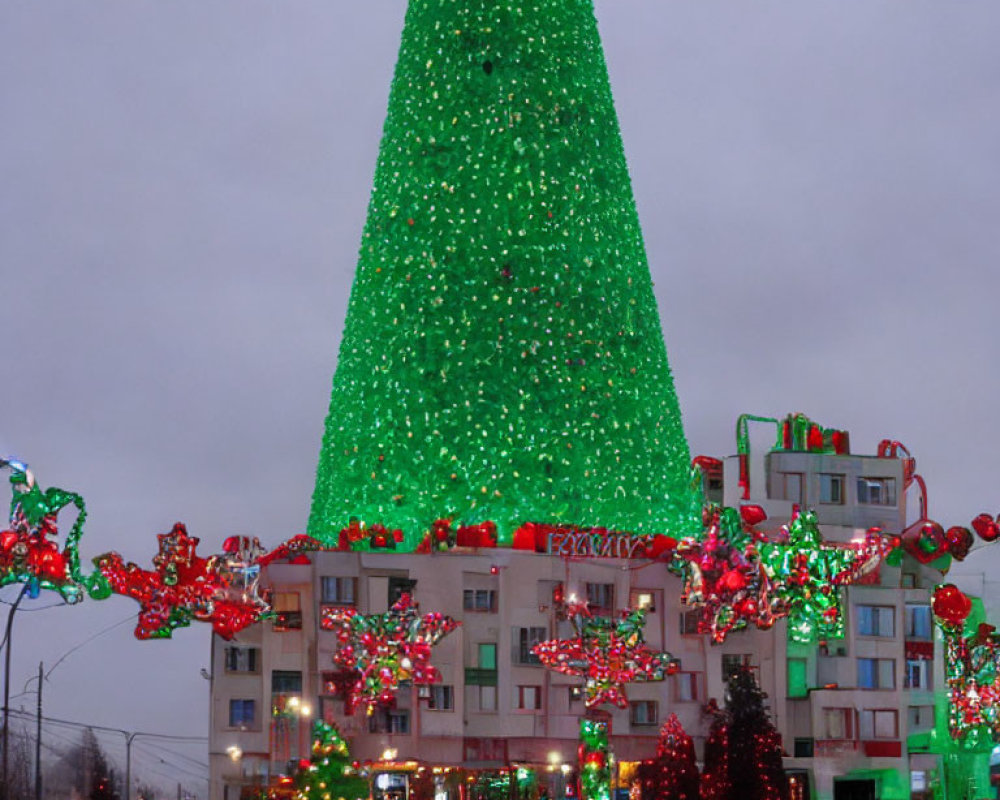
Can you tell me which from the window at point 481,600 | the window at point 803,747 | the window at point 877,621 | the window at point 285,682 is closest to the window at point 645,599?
the window at point 481,600

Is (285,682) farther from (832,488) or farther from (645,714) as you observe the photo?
(832,488)

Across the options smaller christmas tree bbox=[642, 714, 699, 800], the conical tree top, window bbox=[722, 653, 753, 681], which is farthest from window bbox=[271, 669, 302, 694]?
window bbox=[722, 653, 753, 681]

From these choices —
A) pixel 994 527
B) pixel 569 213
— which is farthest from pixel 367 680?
pixel 994 527

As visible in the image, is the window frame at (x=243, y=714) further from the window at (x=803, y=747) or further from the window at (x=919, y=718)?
the window at (x=919, y=718)

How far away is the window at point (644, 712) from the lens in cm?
2773

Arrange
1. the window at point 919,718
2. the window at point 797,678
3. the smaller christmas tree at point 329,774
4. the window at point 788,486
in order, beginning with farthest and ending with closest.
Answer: the window at point 788,486 < the window at point 919,718 < the window at point 797,678 < the smaller christmas tree at point 329,774

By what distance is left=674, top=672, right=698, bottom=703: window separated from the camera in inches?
1105

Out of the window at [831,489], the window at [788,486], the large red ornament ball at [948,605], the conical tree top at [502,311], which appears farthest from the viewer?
the window at [831,489]

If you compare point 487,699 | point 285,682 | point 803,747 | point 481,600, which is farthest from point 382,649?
point 803,747

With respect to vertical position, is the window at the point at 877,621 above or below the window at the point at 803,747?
above

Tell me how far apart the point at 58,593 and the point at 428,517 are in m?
5.11

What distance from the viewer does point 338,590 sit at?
2686 cm

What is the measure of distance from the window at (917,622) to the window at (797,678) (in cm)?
184

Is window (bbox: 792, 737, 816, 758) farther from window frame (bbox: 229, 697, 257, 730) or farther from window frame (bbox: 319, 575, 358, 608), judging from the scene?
window frame (bbox: 229, 697, 257, 730)
